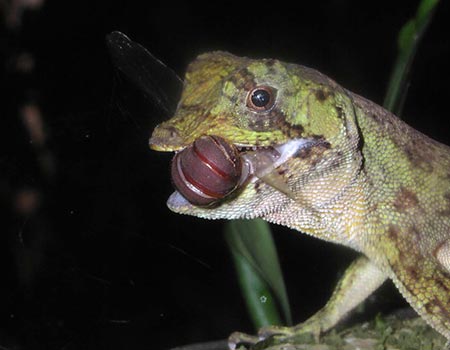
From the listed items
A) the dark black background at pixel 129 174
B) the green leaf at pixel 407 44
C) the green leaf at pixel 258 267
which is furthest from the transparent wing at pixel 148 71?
the green leaf at pixel 407 44

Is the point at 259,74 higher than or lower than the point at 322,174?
higher

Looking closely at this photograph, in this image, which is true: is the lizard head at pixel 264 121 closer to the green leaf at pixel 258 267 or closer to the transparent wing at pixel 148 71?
the transparent wing at pixel 148 71

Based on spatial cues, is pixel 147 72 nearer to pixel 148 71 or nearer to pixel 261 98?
pixel 148 71

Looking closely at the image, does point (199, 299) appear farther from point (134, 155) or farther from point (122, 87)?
point (122, 87)

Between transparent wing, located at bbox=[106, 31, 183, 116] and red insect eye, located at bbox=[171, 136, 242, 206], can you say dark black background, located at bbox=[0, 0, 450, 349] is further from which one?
red insect eye, located at bbox=[171, 136, 242, 206]

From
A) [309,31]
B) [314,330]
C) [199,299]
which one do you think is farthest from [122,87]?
[309,31]

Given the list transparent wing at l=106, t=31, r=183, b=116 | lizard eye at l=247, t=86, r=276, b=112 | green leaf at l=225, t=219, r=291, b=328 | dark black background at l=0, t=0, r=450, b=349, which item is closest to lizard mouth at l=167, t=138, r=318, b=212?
lizard eye at l=247, t=86, r=276, b=112
